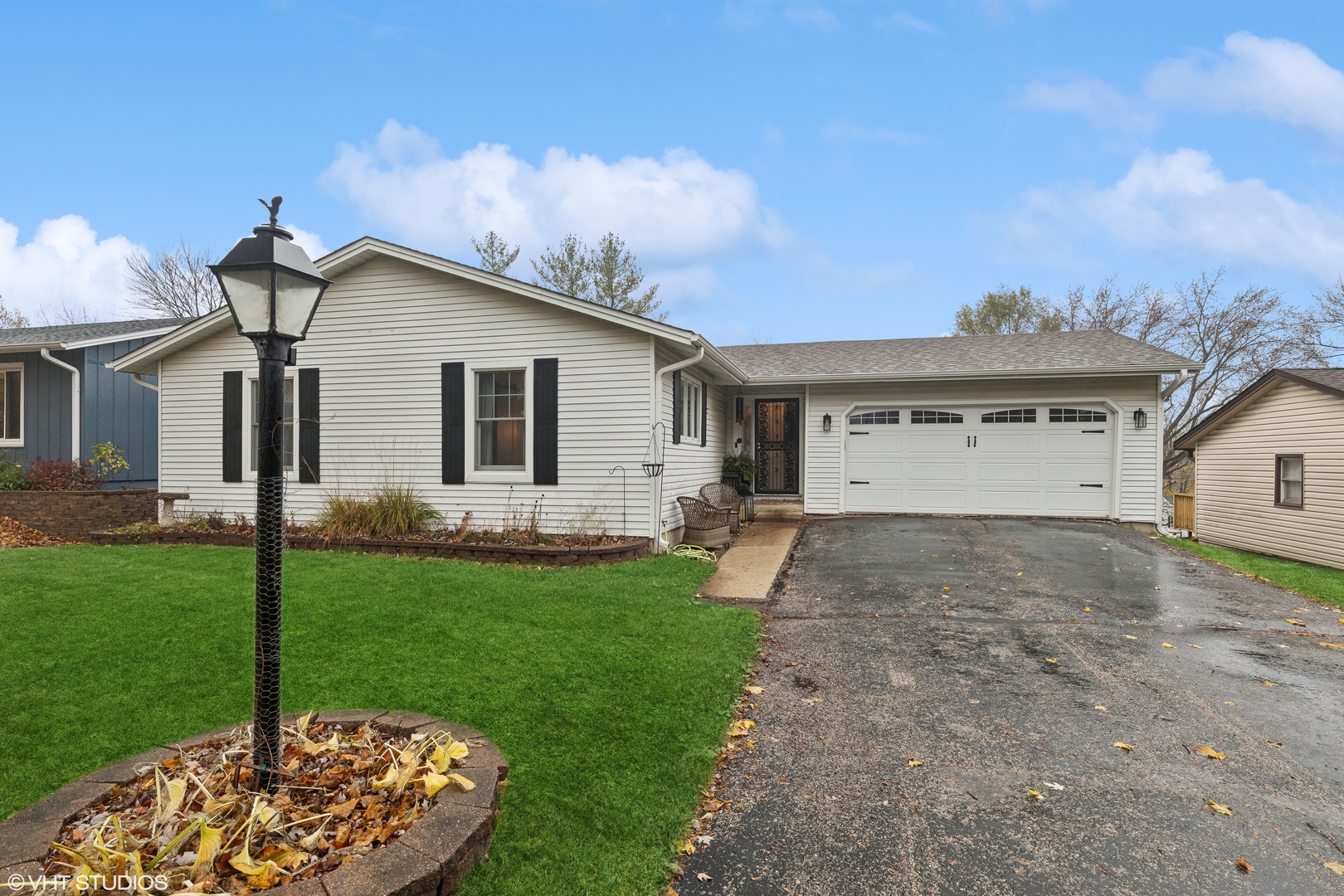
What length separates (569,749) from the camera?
3205 millimetres

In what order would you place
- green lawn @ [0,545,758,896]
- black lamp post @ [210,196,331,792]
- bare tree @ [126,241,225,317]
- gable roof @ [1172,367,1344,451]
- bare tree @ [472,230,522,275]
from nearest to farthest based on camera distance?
black lamp post @ [210,196,331,792] < green lawn @ [0,545,758,896] < gable roof @ [1172,367,1344,451] < bare tree @ [126,241,225,317] < bare tree @ [472,230,522,275]

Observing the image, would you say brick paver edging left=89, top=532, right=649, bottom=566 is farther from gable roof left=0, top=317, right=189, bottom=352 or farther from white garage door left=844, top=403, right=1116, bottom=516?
white garage door left=844, top=403, right=1116, bottom=516

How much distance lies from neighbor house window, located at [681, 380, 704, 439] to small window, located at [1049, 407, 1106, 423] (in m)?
6.40

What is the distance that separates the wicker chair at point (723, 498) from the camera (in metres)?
10.9

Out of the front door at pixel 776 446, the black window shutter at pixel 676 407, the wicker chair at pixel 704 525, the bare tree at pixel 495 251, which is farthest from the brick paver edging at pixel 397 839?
the bare tree at pixel 495 251

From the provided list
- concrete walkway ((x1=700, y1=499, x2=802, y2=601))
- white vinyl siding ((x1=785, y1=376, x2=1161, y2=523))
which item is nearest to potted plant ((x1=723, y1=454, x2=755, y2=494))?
concrete walkway ((x1=700, y1=499, x2=802, y2=601))

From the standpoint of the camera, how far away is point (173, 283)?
82.2 ft

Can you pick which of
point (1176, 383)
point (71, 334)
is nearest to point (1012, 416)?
point (1176, 383)

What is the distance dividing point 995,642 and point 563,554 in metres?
4.69

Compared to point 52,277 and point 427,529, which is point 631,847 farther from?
point 52,277

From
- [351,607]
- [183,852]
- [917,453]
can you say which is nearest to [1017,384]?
[917,453]

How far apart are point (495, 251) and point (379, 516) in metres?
18.6

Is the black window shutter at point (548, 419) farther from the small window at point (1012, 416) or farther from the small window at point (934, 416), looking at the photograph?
the small window at point (1012, 416)

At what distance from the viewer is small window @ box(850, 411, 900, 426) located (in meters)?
12.8
